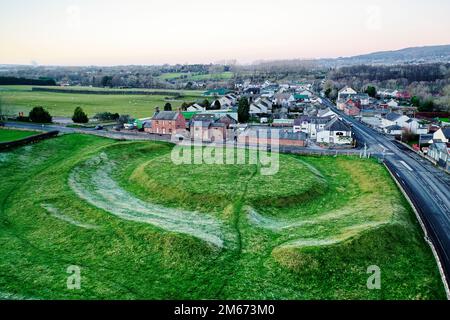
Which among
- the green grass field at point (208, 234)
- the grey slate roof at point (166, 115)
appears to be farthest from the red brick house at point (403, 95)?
the green grass field at point (208, 234)

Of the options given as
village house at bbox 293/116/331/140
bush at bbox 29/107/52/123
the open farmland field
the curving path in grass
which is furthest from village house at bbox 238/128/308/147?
bush at bbox 29/107/52/123

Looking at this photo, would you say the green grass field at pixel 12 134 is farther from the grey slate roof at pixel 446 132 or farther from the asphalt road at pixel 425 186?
the grey slate roof at pixel 446 132

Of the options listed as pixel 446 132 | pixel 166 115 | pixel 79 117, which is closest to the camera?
pixel 446 132

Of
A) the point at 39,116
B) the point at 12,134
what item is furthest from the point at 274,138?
the point at 39,116

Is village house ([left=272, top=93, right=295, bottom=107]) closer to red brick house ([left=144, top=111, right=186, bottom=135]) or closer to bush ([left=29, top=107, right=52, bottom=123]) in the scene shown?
red brick house ([left=144, top=111, right=186, bottom=135])

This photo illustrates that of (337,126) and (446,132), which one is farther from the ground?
(337,126)

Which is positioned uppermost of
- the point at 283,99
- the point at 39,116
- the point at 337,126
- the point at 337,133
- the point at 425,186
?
the point at 283,99

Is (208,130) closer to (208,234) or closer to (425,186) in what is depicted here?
(425,186)
